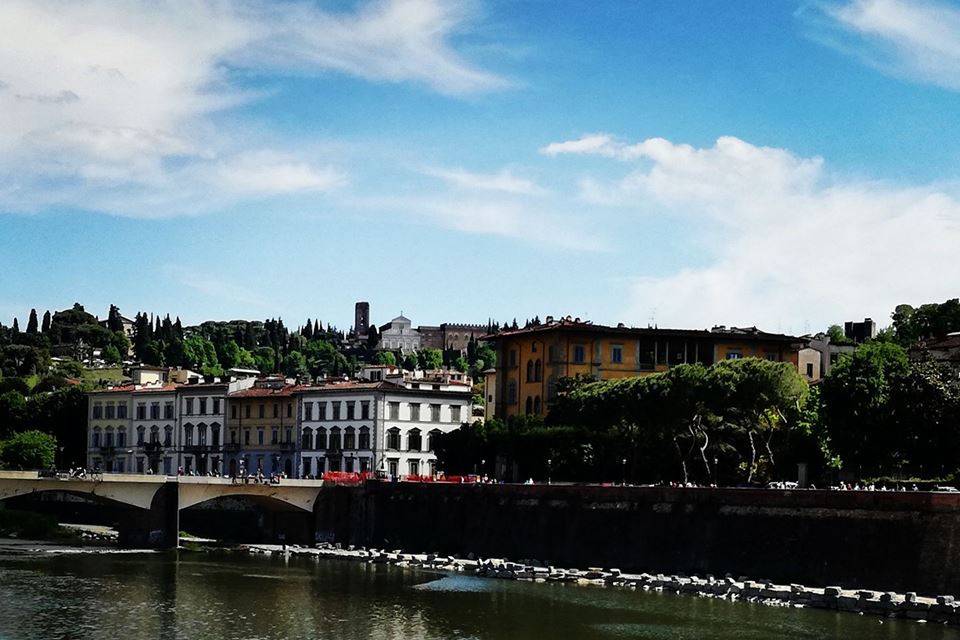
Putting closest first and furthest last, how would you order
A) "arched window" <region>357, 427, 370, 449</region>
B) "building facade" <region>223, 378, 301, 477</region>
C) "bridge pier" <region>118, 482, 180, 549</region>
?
"bridge pier" <region>118, 482, 180, 549</region>, "arched window" <region>357, 427, 370, 449</region>, "building facade" <region>223, 378, 301, 477</region>

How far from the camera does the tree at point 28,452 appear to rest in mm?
121000

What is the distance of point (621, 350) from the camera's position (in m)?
100

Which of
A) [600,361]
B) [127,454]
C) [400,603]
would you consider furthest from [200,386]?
[400,603]

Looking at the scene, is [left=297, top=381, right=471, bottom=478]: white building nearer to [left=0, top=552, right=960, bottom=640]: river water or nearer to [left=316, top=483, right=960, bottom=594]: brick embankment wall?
[left=316, top=483, right=960, bottom=594]: brick embankment wall

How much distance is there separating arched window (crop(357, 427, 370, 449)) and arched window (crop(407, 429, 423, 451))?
10.7 feet

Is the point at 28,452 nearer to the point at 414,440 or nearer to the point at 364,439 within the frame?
the point at 364,439

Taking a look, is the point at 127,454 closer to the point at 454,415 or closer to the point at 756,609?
the point at 454,415

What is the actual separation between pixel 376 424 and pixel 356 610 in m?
52.2

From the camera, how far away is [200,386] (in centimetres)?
12038

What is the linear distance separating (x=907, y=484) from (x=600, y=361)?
32398 mm

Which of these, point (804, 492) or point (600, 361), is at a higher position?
point (600, 361)

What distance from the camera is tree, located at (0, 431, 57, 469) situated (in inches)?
4764

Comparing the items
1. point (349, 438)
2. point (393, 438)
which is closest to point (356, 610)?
point (393, 438)

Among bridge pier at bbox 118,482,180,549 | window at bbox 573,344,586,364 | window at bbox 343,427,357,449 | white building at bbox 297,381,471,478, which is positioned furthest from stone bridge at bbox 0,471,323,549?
window at bbox 573,344,586,364
